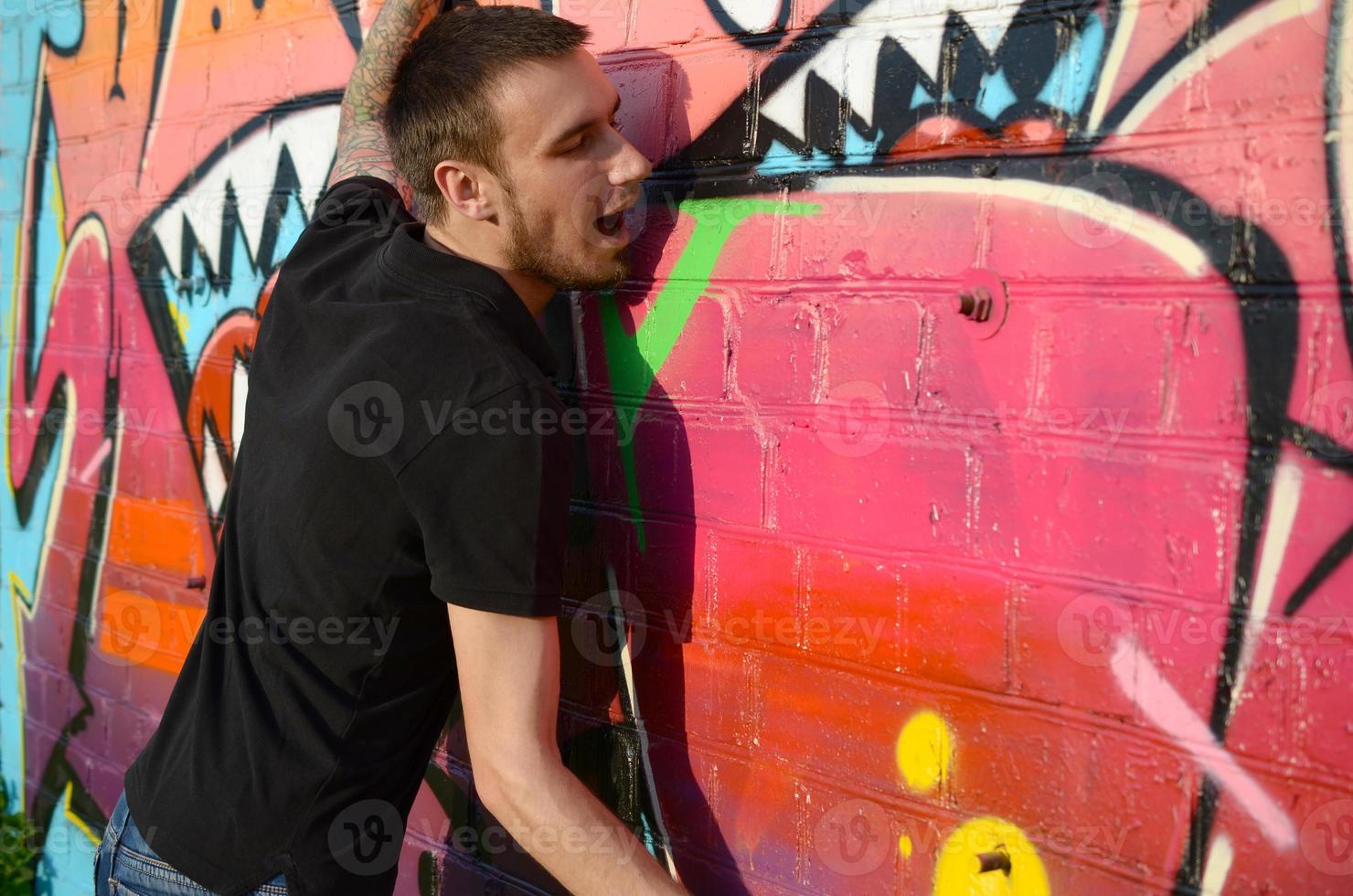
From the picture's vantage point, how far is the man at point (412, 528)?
160 cm

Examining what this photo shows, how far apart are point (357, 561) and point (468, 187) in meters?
0.63

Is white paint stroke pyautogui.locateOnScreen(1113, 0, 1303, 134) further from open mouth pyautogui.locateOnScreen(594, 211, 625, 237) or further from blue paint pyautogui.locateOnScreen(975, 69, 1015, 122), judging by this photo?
open mouth pyautogui.locateOnScreen(594, 211, 625, 237)

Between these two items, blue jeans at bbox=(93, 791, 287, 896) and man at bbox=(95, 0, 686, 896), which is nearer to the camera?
man at bbox=(95, 0, 686, 896)

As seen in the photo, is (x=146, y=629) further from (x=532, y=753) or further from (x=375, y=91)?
(x=532, y=753)

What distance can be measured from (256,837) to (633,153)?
121 cm

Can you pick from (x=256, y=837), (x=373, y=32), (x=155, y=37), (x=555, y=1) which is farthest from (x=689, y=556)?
(x=155, y=37)

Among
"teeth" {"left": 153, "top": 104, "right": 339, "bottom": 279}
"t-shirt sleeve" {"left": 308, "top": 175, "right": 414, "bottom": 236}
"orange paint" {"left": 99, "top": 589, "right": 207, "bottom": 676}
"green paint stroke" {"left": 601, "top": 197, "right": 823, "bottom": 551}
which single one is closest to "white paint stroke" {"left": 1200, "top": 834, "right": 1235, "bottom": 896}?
"green paint stroke" {"left": 601, "top": 197, "right": 823, "bottom": 551}

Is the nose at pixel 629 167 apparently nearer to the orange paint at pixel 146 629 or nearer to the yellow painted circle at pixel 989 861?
the yellow painted circle at pixel 989 861

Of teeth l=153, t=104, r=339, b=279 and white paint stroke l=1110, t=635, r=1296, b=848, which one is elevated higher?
teeth l=153, t=104, r=339, b=279

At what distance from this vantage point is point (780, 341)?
1819 millimetres

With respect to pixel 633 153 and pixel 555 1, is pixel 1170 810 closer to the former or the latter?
pixel 633 153

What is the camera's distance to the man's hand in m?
2.27

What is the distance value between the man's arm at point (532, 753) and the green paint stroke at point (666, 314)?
1.60 feet

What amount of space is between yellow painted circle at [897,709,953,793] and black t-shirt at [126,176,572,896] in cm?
57
